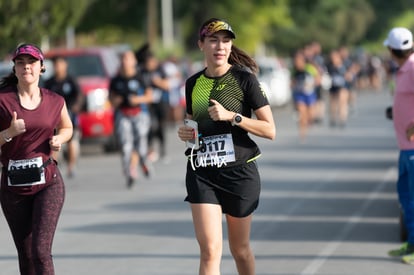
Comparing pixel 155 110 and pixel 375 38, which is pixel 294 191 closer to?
pixel 155 110

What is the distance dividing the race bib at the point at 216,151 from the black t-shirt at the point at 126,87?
29.6 ft

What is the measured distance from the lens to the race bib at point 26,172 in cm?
764

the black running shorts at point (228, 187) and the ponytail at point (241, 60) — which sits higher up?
the ponytail at point (241, 60)

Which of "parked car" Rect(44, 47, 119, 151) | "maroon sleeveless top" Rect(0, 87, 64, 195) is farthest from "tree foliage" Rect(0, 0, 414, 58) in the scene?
"maroon sleeveless top" Rect(0, 87, 64, 195)

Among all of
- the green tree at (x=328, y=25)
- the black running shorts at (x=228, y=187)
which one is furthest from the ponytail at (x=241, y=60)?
the green tree at (x=328, y=25)

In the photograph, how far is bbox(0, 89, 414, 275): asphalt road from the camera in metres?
10.0

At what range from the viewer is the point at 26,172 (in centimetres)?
764

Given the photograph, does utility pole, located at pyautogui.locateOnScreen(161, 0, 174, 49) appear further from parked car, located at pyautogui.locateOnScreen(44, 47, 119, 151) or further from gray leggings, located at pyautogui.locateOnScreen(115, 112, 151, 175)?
gray leggings, located at pyautogui.locateOnScreen(115, 112, 151, 175)

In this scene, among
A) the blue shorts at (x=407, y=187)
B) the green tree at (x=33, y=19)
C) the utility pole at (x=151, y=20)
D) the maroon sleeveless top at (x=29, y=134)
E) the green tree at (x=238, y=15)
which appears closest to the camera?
the maroon sleeveless top at (x=29, y=134)

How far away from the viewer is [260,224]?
12.4m

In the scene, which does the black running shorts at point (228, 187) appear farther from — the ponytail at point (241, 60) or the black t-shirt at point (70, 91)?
the black t-shirt at point (70, 91)

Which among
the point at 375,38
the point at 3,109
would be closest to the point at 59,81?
the point at 3,109

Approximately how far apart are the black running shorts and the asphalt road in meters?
2.25

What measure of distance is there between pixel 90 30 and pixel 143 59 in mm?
45364
